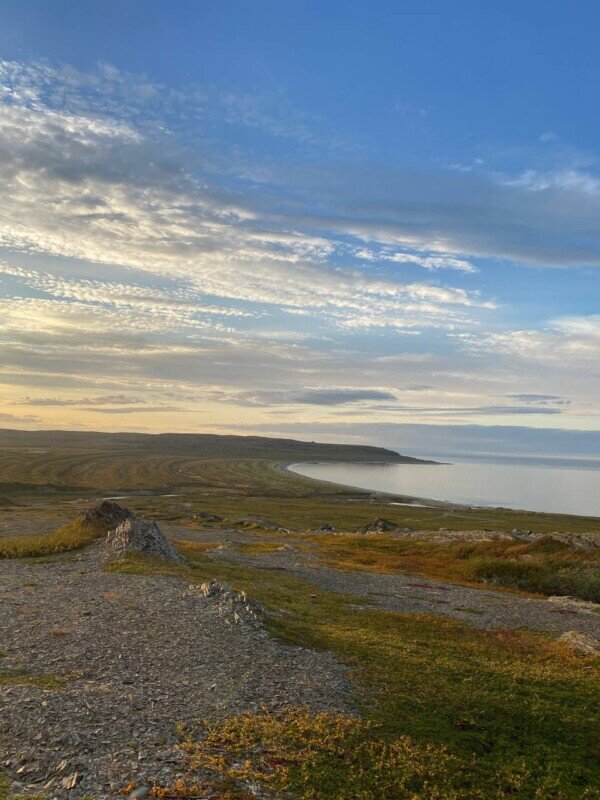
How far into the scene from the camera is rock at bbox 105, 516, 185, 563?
42.5 metres

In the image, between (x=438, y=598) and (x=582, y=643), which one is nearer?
(x=582, y=643)

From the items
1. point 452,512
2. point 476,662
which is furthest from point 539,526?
point 476,662

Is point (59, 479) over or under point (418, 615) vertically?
under

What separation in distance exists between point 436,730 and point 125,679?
9.00 meters

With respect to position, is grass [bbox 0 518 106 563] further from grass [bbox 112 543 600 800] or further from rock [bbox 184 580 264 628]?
grass [bbox 112 543 600 800]

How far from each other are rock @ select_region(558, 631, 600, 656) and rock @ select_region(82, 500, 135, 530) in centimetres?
3869

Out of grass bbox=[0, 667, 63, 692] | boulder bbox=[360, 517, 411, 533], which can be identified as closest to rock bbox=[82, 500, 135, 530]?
grass bbox=[0, 667, 63, 692]

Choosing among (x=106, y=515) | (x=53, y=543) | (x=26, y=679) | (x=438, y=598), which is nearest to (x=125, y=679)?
(x=26, y=679)

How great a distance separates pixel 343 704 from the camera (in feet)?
54.2

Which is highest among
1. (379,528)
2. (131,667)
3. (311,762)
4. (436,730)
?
(311,762)

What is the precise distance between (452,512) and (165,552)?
12397 centimetres

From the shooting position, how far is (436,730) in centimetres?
1539

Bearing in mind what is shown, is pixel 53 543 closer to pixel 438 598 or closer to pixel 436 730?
pixel 438 598

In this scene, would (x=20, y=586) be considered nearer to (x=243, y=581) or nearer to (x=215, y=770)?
(x=243, y=581)
